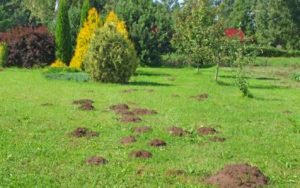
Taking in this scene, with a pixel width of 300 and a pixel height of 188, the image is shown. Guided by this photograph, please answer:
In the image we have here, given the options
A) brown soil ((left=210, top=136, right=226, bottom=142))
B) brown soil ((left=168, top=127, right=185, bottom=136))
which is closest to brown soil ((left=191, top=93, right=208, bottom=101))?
brown soil ((left=168, top=127, right=185, bottom=136))

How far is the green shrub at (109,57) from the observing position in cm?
2084

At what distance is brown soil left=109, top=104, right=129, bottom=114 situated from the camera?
44.3 ft

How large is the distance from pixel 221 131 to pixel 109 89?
8085 mm

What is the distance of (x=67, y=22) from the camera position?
2980 cm

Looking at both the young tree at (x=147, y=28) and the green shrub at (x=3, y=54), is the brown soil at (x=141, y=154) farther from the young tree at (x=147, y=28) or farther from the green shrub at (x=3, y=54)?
the young tree at (x=147, y=28)

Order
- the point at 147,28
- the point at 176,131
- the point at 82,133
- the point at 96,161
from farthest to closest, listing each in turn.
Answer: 1. the point at 147,28
2. the point at 176,131
3. the point at 82,133
4. the point at 96,161

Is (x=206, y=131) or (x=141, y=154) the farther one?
(x=206, y=131)

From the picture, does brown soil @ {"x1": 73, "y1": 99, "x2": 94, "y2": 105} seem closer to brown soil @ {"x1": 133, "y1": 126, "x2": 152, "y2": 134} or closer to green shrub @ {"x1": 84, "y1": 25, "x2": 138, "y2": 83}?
brown soil @ {"x1": 133, "y1": 126, "x2": 152, "y2": 134}

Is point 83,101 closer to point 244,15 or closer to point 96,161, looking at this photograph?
point 96,161

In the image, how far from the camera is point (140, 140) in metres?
10.0

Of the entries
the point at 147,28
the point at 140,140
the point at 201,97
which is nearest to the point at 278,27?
the point at 147,28

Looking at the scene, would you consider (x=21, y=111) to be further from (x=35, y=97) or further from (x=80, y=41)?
(x=80, y=41)

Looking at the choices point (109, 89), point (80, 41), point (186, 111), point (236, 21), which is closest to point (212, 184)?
point (186, 111)

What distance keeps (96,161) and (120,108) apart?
574 cm
